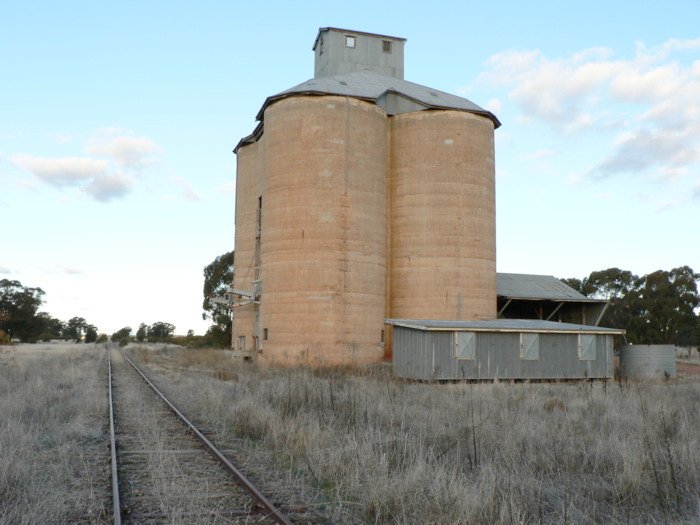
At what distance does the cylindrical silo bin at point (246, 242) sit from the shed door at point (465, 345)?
17.8 meters

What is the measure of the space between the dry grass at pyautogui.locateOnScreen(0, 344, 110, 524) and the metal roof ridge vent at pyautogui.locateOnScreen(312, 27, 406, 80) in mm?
33774

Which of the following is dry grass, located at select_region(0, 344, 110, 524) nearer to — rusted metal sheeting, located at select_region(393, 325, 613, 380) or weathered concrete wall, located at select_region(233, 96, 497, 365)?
rusted metal sheeting, located at select_region(393, 325, 613, 380)

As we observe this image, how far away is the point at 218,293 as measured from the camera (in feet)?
223

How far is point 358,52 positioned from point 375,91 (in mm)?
8306

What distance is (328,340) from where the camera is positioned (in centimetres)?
3419

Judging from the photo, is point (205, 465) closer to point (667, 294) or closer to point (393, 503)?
point (393, 503)

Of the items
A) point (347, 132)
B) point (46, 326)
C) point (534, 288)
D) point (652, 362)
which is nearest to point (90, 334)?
point (46, 326)

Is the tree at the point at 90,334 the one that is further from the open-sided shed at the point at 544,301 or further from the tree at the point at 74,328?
the open-sided shed at the point at 544,301

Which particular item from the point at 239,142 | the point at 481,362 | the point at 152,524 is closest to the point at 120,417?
the point at 152,524

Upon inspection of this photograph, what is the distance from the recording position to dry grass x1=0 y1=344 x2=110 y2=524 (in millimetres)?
7242

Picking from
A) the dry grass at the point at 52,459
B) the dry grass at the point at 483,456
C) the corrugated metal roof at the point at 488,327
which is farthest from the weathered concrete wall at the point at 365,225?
the dry grass at the point at 483,456

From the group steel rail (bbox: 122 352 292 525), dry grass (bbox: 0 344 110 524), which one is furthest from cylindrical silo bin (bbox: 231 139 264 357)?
steel rail (bbox: 122 352 292 525)

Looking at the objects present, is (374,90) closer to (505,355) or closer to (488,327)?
(488,327)

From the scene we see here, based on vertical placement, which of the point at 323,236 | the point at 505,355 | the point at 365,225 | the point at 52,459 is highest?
the point at 365,225
